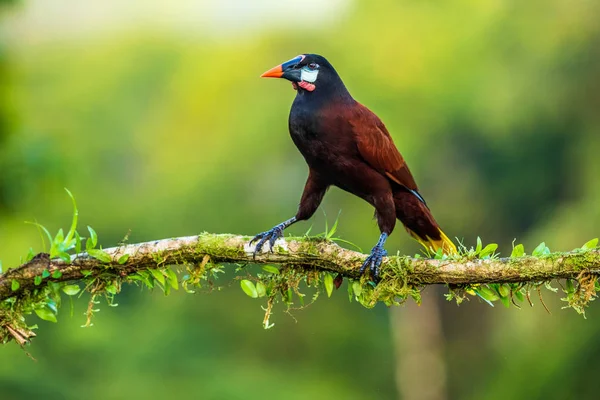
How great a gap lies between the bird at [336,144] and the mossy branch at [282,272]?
2.01 feet

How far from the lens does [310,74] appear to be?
15.7 feet

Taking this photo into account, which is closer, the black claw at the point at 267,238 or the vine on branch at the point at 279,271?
the vine on branch at the point at 279,271

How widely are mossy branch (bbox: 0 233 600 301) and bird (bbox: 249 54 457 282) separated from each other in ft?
2.08

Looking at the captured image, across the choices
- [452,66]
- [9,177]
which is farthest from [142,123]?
[9,177]

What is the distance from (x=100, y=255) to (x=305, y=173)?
2041 cm

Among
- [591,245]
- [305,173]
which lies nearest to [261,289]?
[591,245]

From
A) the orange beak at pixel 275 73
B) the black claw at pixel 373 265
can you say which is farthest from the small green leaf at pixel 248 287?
the orange beak at pixel 275 73

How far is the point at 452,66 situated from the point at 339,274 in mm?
29930

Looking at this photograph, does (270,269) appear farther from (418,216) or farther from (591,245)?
(418,216)

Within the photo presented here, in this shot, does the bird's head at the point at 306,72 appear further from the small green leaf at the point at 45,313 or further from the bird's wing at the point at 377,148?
the small green leaf at the point at 45,313

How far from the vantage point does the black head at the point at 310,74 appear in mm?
4742

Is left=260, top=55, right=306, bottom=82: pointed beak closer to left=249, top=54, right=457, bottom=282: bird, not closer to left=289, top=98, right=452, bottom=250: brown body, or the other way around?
left=249, top=54, right=457, bottom=282: bird

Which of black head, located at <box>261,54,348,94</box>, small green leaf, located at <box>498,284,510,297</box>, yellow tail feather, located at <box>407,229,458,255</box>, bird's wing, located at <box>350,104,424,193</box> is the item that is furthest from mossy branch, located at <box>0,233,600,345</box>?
yellow tail feather, located at <box>407,229,458,255</box>

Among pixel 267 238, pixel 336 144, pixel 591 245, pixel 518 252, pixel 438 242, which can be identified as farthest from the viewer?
pixel 438 242
